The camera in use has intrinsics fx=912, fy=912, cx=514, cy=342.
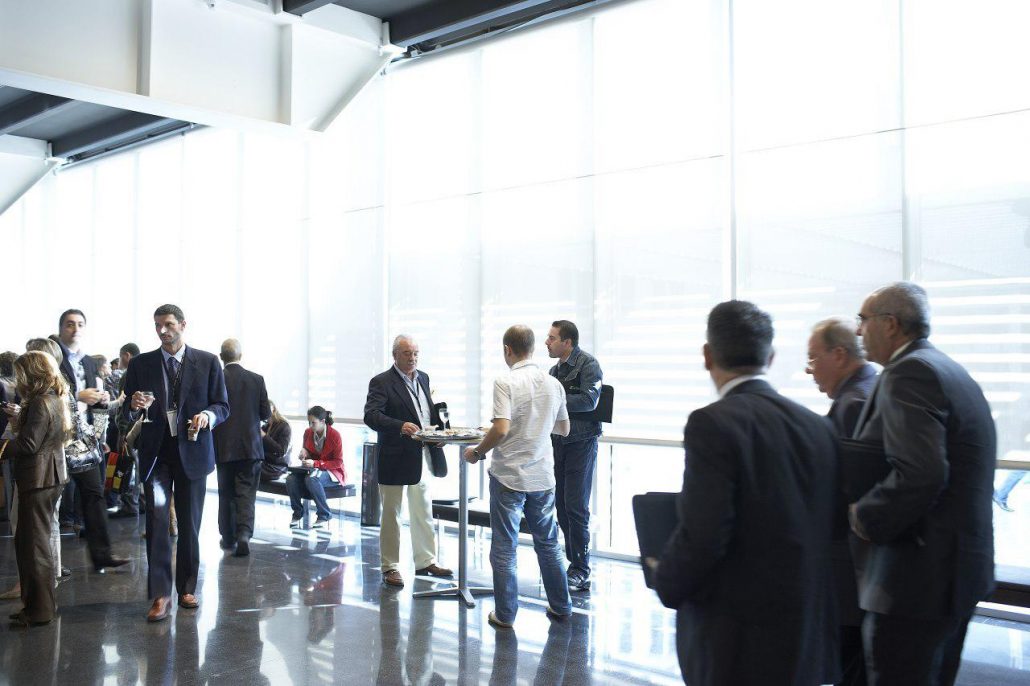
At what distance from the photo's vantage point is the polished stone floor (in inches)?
164

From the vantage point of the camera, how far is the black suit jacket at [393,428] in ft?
18.7

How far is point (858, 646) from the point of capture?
3029mm

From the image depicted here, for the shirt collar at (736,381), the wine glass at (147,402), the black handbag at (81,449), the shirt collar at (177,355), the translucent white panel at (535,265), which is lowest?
the black handbag at (81,449)

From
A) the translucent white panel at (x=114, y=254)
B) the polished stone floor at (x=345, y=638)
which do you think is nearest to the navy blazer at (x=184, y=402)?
the polished stone floor at (x=345, y=638)

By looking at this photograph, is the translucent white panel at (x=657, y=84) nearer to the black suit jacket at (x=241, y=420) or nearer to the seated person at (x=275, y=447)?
the black suit jacket at (x=241, y=420)

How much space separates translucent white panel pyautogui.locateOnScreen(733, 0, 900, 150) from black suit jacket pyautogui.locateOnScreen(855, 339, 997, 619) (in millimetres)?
3531

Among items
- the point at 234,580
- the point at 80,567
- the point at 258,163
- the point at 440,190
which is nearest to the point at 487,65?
the point at 440,190

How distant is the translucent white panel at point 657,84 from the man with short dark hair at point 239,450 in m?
3.18

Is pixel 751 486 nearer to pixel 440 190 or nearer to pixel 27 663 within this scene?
pixel 27 663

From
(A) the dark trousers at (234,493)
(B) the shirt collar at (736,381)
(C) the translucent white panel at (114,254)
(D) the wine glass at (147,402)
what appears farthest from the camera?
(C) the translucent white panel at (114,254)

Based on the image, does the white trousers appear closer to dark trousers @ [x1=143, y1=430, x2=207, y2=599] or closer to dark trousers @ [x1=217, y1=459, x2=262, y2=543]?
dark trousers @ [x1=143, y1=430, x2=207, y2=599]

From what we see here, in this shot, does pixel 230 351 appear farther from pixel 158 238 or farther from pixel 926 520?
pixel 926 520

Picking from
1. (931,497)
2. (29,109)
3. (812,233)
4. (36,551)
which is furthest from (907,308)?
(29,109)

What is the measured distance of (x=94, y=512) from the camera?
6309 mm
